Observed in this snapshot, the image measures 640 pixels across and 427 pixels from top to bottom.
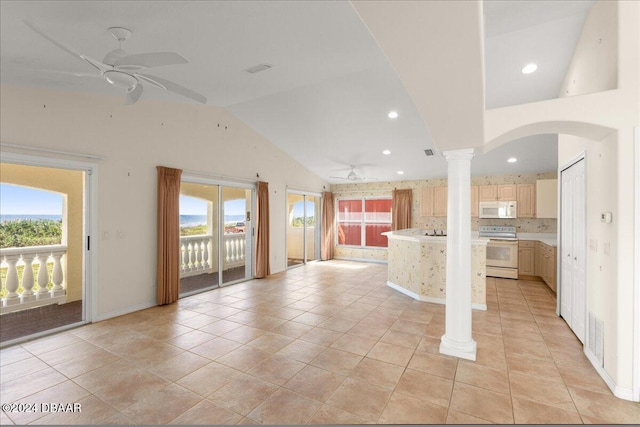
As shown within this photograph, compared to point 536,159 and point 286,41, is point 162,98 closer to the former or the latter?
point 286,41

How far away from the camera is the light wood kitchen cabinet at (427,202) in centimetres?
808

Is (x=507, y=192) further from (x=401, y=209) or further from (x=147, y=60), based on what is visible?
(x=147, y=60)

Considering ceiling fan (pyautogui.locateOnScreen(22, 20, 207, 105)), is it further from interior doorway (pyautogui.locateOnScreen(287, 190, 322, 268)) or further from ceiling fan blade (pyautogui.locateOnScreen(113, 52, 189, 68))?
interior doorway (pyautogui.locateOnScreen(287, 190, 322, 268))

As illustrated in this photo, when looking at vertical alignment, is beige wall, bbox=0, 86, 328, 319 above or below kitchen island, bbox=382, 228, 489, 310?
above

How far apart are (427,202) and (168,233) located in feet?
20.8

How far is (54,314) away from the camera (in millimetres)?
4152

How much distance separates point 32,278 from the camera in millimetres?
4262

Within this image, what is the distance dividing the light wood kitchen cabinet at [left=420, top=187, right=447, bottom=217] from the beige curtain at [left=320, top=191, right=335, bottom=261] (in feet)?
9.16

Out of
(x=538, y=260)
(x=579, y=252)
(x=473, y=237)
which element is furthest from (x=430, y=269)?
(x=538, y=260)

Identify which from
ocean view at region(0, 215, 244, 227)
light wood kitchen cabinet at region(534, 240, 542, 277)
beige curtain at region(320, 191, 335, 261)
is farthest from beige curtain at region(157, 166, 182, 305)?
light wood kitchen cabinet at region(534, 240, 542, 277)

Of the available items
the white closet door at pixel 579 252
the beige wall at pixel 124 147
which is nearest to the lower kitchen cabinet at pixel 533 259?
the white closet door at pixel 579 252

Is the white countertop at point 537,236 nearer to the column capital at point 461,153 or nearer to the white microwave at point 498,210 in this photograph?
the white microwave at point 498,210

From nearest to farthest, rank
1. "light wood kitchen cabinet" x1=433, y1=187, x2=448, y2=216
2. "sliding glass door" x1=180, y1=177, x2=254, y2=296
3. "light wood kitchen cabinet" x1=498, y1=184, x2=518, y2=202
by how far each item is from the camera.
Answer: "sliding glass door" x1=180, y1=177, x2=254, y2=296 → "light wood kitchen cabinet" x1=498, y1=184, x2=518, y2=202 → "light wood kitchen cabinet" x1=433, y1=187, x2=448, y2=216

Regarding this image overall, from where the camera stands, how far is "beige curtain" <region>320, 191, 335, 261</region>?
9.34m
